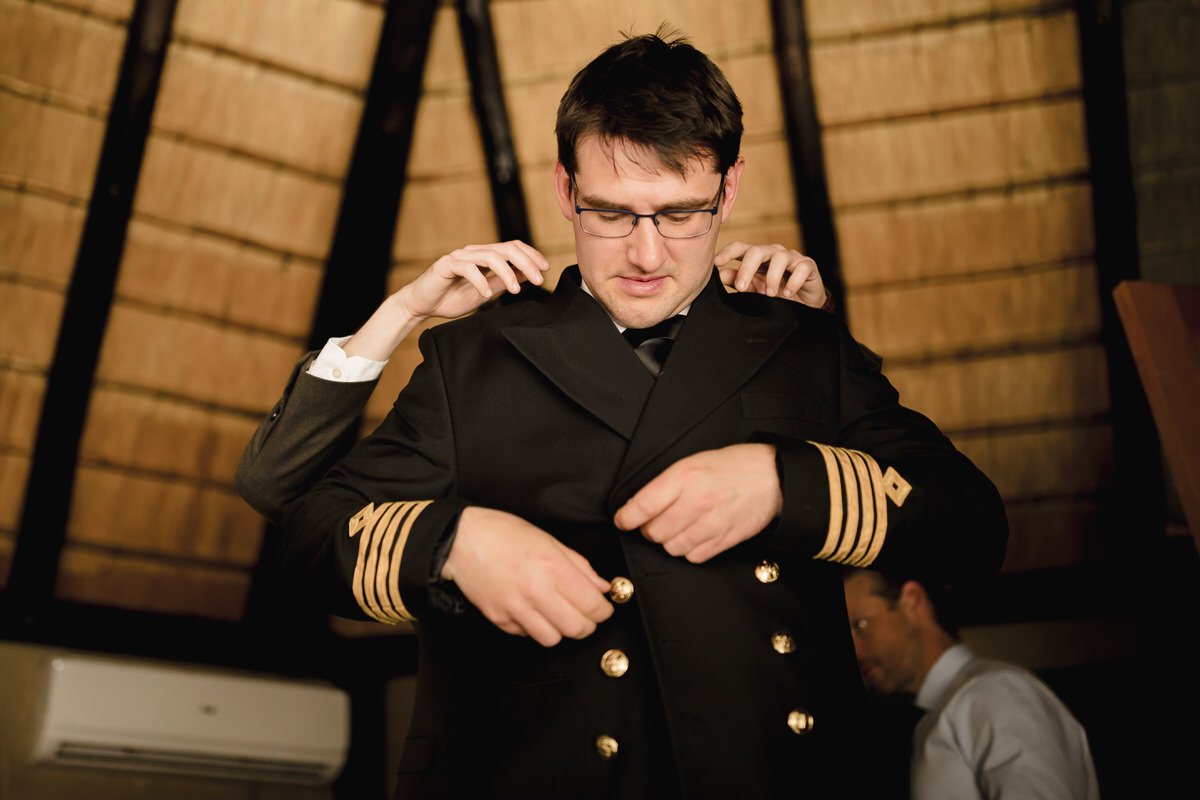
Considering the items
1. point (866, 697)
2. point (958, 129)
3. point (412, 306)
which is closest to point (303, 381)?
point (412, 306)

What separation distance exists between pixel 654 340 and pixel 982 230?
121 inches

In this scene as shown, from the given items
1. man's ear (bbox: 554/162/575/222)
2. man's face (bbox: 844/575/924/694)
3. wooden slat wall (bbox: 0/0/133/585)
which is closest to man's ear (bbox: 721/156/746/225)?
man's ear (bbox: 554/162/575/222)

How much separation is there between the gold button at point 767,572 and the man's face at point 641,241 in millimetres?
377

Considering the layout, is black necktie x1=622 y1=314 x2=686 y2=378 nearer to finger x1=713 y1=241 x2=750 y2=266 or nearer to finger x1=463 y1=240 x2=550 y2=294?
finger x1=463 y1=240 x2=550 y2=294

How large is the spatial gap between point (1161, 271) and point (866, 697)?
346cm

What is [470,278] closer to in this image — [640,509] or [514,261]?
[514,261]

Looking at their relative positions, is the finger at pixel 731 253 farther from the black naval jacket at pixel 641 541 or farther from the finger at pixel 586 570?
the finger at pixel 586 570

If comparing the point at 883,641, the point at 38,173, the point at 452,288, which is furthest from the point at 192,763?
the point at 452,288

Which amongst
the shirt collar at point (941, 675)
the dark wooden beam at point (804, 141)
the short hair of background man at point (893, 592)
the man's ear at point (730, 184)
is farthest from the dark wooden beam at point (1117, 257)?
the man's ear at point (730, 184)

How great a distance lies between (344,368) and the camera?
7.07ft

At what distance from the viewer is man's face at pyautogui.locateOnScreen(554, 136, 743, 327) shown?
1.64 meters

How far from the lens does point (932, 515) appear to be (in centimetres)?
153

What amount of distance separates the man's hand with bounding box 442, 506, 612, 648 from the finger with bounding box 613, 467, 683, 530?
0.08m

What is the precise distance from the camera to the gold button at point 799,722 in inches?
58.5
